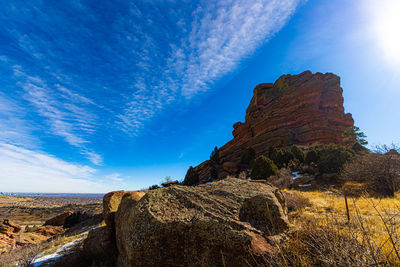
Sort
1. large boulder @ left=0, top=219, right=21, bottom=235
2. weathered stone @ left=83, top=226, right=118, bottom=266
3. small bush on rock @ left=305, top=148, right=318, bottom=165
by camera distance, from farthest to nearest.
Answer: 1. small bush on rock @ left=305, top=148, right=318, bottom=165
2. large boulder @ left=0, top=219, right=21, bottom=235
3. weathered stone @ left=83, top=226, right=118, bottom=266

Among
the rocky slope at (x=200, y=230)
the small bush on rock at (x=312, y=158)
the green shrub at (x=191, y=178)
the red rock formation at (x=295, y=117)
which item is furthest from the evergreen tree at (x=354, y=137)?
the rocky slope at (x=200, y=230)

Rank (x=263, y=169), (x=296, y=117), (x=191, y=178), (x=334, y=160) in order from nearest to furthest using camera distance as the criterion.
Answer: (x=334, y=160)
(x=263, y=169)
(x=191, y=178)
(x=296, y=117)

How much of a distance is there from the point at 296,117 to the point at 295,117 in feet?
1.12

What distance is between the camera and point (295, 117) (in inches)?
2347

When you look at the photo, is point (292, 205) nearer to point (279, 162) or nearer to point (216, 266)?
point (216, 266)

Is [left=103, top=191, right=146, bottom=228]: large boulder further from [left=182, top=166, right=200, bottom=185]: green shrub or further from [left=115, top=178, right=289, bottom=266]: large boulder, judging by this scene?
[left=182, top=166, right=200, bottom=185]: green shrub

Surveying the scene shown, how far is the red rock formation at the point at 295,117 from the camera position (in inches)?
2045

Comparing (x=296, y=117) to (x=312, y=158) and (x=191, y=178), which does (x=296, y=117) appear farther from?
(x=191, y=178)

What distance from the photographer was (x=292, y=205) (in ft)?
24.0

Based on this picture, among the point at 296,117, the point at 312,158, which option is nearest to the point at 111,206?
the point at 312,158

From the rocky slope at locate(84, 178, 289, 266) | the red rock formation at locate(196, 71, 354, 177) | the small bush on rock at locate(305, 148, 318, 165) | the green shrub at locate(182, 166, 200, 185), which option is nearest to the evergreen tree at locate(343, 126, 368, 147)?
the red rock formation at locate(196, 71, 354, 177)

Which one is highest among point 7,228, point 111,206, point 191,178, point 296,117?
point 296,117

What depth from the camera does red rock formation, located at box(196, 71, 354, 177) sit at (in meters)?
51.9

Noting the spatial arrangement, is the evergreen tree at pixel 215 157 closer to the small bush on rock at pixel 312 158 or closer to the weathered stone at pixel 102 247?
the small bush on rock at pixel 312 158
